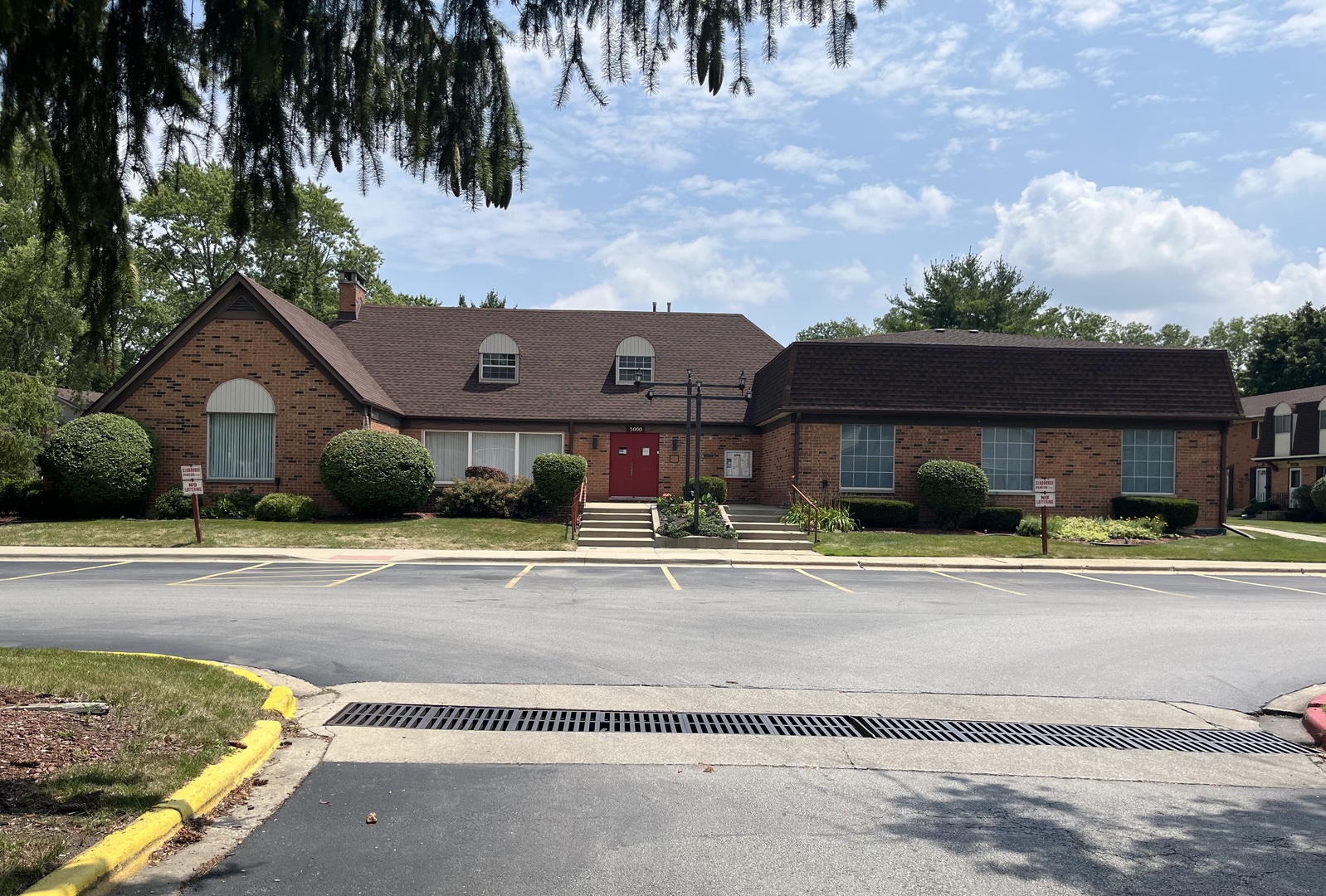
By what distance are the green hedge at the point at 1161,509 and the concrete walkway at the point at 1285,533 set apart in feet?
8.77

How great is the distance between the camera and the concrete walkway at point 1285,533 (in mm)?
28233

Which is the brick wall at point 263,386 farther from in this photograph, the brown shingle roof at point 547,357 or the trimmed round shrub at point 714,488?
the trimmed round shrub at point 714,488

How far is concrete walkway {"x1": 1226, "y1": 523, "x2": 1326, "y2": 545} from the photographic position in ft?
92.6

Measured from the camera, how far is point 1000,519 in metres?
27.2

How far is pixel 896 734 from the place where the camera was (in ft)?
23.6

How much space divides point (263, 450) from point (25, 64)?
2453 cm

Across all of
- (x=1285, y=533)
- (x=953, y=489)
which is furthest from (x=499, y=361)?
(x=1285, y=533)

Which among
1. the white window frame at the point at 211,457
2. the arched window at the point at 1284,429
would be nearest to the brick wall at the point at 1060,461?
the white window frame at the point at 211,457

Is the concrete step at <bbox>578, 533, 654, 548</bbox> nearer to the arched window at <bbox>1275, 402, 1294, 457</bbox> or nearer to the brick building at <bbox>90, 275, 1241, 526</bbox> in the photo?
the brick building at <bbox>90, 275, 1241, 526</bbox>

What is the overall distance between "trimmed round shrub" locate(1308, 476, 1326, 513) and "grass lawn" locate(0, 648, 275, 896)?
43.0 metres

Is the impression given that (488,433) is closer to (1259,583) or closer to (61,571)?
(61,571)

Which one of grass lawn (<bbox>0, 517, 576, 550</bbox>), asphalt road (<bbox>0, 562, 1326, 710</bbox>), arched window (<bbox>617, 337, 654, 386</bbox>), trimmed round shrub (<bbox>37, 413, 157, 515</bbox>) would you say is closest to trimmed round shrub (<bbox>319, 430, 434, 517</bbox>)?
grass lawn (<bbox>0, 517, 576, 550</bbox>)

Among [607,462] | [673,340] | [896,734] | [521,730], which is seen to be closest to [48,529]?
[607,462]

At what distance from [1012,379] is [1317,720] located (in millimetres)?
21773
